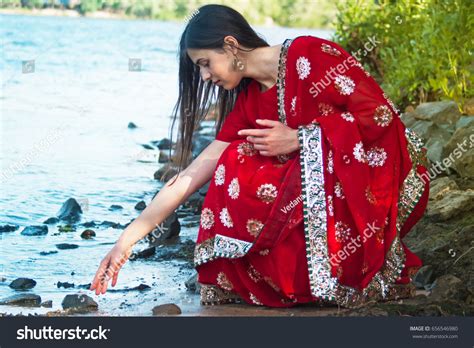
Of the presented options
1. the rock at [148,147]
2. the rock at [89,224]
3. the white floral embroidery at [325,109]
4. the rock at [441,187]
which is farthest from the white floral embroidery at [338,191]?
the rock at [148,147]

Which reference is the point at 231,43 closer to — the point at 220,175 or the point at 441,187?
the point at 220,175

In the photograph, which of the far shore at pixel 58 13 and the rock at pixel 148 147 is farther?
the far shore at pixel 58 13

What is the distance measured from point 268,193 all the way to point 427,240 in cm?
133

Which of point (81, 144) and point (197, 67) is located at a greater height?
point (197, 67)

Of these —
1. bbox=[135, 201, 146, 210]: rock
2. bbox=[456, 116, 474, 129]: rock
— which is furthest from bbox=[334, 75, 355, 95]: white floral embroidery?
bbox=[135, 201, 146, 210]: rock

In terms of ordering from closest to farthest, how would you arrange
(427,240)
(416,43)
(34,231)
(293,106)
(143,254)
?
(293,106) < (427,240) < (143,254) < (34,231) < (416,43)

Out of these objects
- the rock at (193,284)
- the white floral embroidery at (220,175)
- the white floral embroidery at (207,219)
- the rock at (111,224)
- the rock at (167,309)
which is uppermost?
the white floral embroidery at (220,175)

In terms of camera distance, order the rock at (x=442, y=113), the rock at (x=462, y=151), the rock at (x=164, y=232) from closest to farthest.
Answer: the rock at (x=164, y=232) < the rock at (x=462, y=151) < the rock at (x=442, y=113)

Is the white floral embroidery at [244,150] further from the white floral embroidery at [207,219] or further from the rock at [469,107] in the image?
the rock at [469,107]

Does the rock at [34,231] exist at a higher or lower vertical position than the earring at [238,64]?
lower

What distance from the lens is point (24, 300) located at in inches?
192

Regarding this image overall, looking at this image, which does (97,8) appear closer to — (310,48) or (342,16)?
(342,16)

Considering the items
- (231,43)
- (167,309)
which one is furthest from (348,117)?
(167,309)

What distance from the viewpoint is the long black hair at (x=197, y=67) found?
175 inches
